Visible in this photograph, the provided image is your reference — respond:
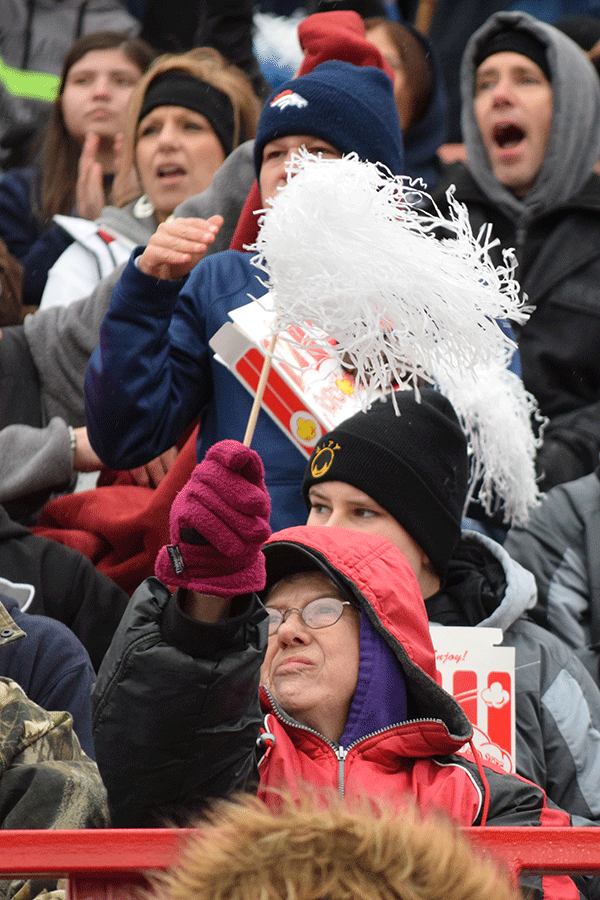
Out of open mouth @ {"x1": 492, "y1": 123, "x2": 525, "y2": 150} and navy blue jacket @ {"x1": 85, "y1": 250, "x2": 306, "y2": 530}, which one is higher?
open mouth @ {"x1": 492, "y1": 123, "x2": 525, "y2": 150}

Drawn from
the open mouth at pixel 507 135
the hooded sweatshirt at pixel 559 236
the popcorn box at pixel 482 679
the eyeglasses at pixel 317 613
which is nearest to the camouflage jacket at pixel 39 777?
the eyeglasses at pixel 317 613

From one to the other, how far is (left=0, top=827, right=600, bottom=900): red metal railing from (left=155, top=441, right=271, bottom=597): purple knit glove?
34cm

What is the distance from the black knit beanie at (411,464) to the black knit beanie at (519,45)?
2189mm

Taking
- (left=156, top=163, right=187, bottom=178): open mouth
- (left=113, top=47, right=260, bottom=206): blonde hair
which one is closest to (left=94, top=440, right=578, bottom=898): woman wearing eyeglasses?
(left=156, top=163, right=187, bottom=178): open mouth

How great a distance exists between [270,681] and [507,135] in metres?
3.09

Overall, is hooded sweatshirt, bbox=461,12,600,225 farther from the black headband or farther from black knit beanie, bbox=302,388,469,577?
black knit beanie, bbox=302,388,469,577

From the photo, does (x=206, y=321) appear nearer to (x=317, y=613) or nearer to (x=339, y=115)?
(x=339, y=115)

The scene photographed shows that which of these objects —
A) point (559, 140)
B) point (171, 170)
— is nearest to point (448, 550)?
point (171, 170)

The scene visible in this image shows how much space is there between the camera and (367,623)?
233 centimetres

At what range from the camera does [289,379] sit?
2.90m

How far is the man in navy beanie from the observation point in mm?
2609

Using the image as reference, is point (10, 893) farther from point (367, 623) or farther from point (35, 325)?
point (35, 325)

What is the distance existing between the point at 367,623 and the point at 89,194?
129 inches

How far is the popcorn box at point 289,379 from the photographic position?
2779 millimetres
